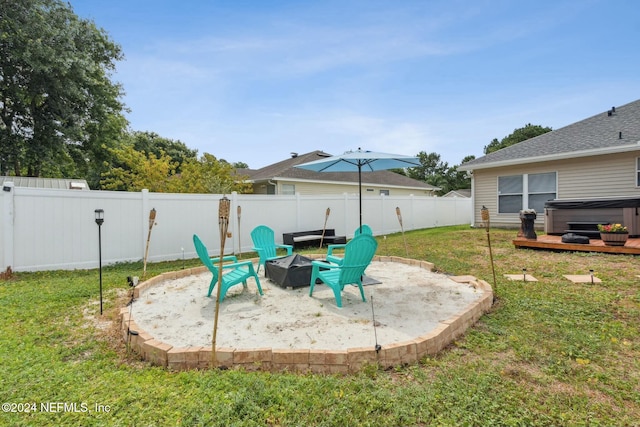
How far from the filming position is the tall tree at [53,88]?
34.4 feet

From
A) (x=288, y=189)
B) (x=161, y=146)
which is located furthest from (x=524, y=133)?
(x=161, y=146)

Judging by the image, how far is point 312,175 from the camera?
16.1 metres

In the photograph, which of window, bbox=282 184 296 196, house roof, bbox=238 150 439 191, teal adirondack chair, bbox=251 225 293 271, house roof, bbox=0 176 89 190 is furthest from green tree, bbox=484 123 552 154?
house roof, bbox=0 176 89 190

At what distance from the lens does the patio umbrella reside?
210 inches

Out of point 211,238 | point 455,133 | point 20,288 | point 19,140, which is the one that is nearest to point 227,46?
point 211,238

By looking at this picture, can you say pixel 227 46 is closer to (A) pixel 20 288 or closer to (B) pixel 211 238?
(B) pixel 211 238

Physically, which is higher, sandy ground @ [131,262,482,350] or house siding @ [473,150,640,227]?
house siding @ [473,150,640,227]

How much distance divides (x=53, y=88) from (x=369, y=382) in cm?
1524

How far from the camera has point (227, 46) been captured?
8.71 m

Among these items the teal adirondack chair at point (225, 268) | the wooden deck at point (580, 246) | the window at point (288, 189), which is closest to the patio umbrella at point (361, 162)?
the teal adirondack chair at point (225, 268)

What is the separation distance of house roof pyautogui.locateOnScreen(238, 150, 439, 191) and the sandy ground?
7.81 m

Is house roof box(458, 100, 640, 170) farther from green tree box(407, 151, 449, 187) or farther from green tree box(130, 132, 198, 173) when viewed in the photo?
green tree box(407, 151, 449, 187)

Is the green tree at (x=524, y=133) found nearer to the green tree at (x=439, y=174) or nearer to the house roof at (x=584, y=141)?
the green tree at (x=439, y=174)

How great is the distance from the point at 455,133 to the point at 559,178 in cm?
1033
